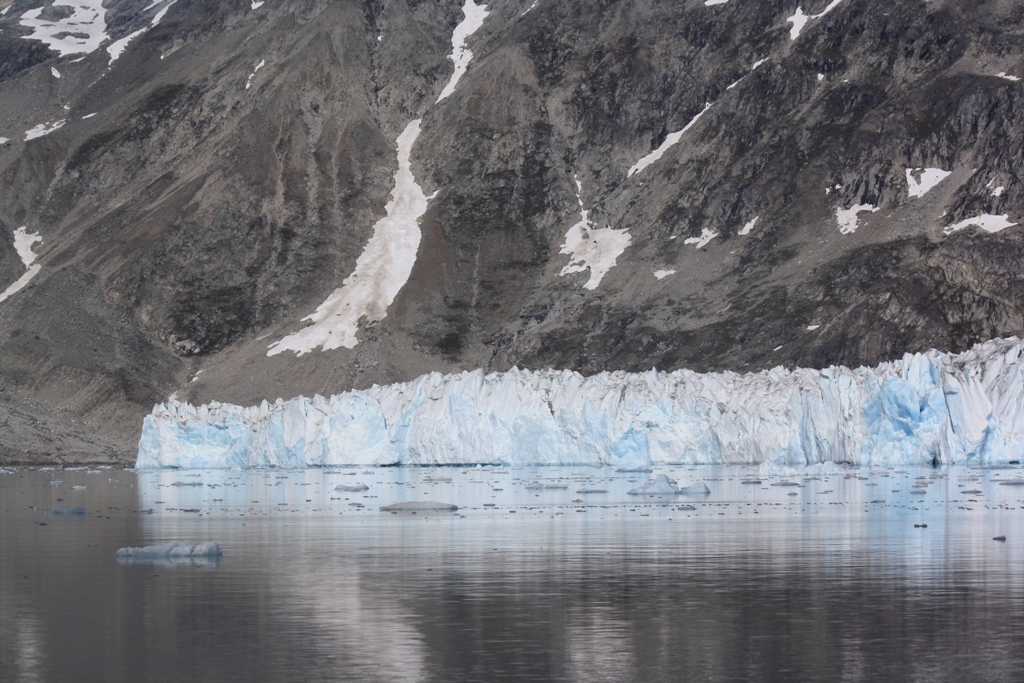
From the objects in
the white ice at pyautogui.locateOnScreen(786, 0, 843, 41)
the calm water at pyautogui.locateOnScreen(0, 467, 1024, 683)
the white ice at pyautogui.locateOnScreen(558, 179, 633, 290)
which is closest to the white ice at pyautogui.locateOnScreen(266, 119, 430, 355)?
the white ice at pyautogui.locateOnScreen(558, 179, 633, 290)

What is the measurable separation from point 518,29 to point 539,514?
119438 millimetres

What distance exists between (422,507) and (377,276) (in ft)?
301

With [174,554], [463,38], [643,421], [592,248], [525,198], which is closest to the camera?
[174,554]

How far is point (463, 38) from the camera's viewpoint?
155125mm

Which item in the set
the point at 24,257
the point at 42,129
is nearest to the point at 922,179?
the point at 24,257

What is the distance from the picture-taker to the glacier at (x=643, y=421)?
187 feet

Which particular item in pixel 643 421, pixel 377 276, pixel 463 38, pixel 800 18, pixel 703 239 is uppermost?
pixel 463 38

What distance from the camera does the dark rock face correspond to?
108 metres

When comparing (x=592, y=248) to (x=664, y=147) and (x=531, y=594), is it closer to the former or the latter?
(x=664, y=147)

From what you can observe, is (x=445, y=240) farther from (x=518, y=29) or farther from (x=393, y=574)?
(x=393, y=574)

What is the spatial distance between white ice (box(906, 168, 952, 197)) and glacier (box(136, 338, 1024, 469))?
169 feet

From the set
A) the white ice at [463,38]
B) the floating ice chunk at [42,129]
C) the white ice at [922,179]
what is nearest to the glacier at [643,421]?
Answer: the white ice at [922,179]

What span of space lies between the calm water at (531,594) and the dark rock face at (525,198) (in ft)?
196

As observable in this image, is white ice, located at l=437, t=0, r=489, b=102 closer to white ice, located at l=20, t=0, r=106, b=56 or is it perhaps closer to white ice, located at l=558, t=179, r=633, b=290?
white ice, located at l=558, t=179, r=633, b=290
